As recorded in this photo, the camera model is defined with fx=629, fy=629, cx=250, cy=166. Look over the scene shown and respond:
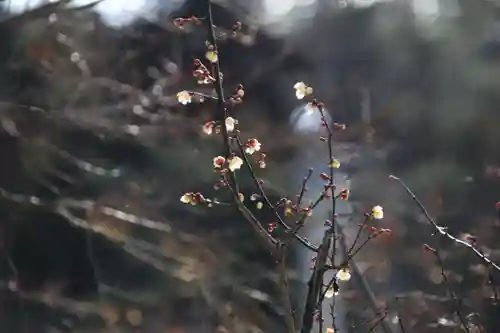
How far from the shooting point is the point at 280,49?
55.6 inches

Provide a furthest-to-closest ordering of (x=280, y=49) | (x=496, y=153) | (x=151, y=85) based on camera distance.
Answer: (x=151, y=85)
(x=280, y=49)
(x=496, y=153)

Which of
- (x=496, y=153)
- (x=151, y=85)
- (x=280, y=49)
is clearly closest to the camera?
(x=496, y=153)

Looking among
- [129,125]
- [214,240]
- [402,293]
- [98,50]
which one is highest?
[98,50]

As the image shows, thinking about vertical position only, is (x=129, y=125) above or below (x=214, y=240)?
above

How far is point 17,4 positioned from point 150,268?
2.24 ft

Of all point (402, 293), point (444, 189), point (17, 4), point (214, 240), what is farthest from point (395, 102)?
point (17, 4)

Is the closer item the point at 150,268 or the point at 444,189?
the point at 444,189

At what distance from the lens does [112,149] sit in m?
1.50

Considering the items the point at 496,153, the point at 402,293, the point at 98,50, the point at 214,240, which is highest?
the point at 98,50

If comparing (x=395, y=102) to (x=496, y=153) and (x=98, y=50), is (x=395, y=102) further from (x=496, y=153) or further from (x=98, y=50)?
(x=98, y=50)

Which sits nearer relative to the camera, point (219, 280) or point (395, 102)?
point (395, 102)

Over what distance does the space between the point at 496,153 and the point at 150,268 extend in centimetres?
82

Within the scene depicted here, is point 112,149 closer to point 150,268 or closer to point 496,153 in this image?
→ point 150,268

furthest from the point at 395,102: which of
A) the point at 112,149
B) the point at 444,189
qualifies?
the point at 112,149
